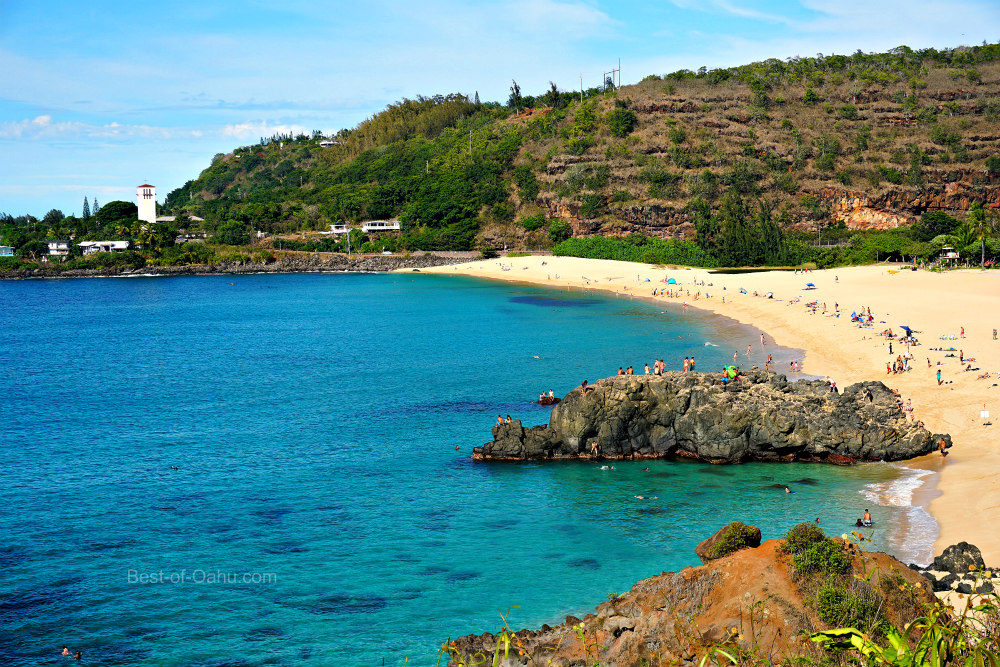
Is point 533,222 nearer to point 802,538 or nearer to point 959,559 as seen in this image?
point 959,559

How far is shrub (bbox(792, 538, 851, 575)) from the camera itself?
1711 centimetres

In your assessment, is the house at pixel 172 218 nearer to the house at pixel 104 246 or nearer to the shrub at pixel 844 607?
the house at pixel 104 246

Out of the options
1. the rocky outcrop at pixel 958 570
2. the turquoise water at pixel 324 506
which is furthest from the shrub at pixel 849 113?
the rocky outcrop at pixel 958 570

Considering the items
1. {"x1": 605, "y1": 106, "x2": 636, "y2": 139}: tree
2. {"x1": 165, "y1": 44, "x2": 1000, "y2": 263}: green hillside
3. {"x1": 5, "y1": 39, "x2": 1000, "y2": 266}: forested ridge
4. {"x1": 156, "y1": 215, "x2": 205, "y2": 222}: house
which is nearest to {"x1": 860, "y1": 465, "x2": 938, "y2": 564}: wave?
{"x1": 5, "y1": 39, "x2": 1000, "y2": 266}: forested ridge

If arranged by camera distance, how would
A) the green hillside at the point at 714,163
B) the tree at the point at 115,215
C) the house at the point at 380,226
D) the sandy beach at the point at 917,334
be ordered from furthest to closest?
the tree at the point at 115,215, the house at the point at 380,226, the green hillside at the point at 714,163, the sandy beach at the point at 917,334

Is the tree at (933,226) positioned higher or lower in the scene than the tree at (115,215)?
lower

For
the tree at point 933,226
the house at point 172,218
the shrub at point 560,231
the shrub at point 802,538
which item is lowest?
the shrub at point 802,538

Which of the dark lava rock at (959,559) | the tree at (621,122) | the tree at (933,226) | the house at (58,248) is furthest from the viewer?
the house at (58,248)

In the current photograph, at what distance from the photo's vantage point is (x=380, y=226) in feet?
539

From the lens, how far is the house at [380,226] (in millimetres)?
164000

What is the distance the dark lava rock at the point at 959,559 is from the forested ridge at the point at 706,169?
3495 inches

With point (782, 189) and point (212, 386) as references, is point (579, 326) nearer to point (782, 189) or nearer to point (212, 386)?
point (212, 386)

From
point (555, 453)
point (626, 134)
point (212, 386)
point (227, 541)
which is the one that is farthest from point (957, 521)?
point (626, 134)

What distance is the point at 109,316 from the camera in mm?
95688
